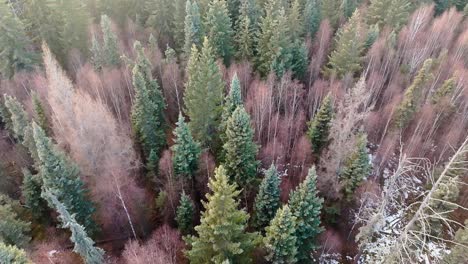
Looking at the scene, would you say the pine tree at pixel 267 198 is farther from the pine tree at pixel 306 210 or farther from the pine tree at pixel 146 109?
the pine tree at pixel 146 109

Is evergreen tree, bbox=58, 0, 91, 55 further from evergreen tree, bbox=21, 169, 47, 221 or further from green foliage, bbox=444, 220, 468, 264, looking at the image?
green foliage, bbox=444, 220, 468, 264

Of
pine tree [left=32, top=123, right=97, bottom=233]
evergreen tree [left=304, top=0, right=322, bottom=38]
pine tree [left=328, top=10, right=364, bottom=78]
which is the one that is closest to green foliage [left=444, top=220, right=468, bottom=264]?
pine tree [left=328, top=10, right=364, bottom=78]

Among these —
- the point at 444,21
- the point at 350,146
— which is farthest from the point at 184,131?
the point at 444,21

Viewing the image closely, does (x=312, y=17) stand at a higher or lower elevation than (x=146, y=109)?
higher

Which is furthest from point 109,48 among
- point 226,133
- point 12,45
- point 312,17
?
point 312,17

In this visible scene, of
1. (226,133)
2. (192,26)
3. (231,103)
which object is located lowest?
(226,133)

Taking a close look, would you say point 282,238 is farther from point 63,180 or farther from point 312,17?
point 312,17
